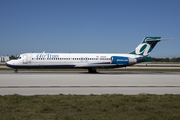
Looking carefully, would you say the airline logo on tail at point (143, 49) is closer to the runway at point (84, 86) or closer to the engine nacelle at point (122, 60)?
the engine nacelle at point (122, 60)

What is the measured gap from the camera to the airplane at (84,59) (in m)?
30.2

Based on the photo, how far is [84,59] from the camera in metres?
31.7

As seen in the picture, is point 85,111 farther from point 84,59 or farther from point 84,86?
point 84,59

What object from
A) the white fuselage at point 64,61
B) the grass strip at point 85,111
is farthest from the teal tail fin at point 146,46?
the grass strip at point 85,111

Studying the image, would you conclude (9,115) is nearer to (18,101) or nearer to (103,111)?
(18,101)

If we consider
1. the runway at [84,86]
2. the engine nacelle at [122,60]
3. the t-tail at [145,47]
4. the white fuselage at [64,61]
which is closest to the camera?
the runway at [84,86]

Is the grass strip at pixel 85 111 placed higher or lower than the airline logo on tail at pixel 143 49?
lower

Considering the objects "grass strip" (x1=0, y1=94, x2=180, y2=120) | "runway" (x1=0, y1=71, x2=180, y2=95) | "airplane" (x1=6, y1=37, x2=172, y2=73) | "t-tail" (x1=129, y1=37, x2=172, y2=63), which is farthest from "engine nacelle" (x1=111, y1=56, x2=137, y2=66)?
"grass strip" (x1=0, y1=94, x2=180, y2=120)

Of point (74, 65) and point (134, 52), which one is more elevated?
point (134, 52)

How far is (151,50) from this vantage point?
3369 centimetres

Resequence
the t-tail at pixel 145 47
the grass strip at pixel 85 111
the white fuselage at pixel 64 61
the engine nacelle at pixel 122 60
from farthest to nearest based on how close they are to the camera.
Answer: the t-tail at pixel 145 47, the engine nacelle at pixel 122 60, the white fuselage at pixel 64 61, the grass strip at pixel 85 111

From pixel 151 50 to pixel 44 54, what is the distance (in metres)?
18.8

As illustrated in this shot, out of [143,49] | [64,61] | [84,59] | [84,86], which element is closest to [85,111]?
[84,86]

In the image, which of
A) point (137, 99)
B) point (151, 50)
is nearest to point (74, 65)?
point (151, 50)
